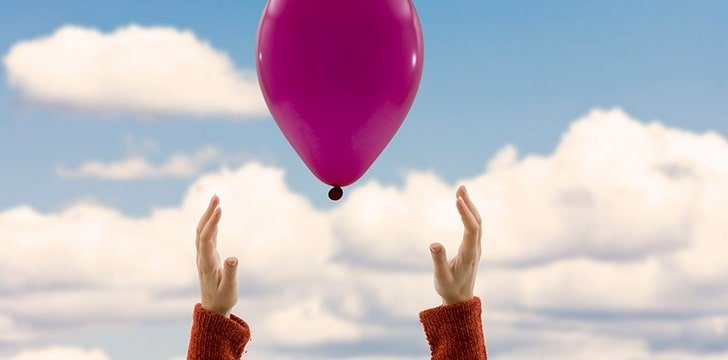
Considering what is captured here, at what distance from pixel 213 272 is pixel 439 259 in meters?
0.84

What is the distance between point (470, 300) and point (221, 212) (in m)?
0.98

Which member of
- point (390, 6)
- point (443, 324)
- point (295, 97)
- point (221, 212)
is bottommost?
point (443, 324)

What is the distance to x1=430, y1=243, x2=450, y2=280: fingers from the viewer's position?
461cm

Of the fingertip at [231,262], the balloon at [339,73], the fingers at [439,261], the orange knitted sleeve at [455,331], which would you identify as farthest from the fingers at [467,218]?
the fingertip at [231,262]

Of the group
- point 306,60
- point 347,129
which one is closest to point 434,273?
point 347,129

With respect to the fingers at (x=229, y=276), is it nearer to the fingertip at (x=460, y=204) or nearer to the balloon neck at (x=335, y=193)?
the balloon neck at (x=335, y=193)

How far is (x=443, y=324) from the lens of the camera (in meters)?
4.64

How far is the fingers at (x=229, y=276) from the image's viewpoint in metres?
4.62

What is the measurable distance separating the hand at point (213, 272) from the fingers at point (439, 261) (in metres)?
0.72

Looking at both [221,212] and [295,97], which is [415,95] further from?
[221,212]

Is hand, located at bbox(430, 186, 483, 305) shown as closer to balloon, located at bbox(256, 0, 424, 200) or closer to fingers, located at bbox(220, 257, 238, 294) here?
balloon, located at bbox(256, 0, 424, 200)

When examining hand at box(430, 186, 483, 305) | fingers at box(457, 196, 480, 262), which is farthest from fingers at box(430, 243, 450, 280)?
fingers at box(457, 196, 480, 262)

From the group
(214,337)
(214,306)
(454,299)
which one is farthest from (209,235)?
(454,299)

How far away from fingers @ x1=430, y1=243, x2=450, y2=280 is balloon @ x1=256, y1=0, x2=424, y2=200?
0.44 m
